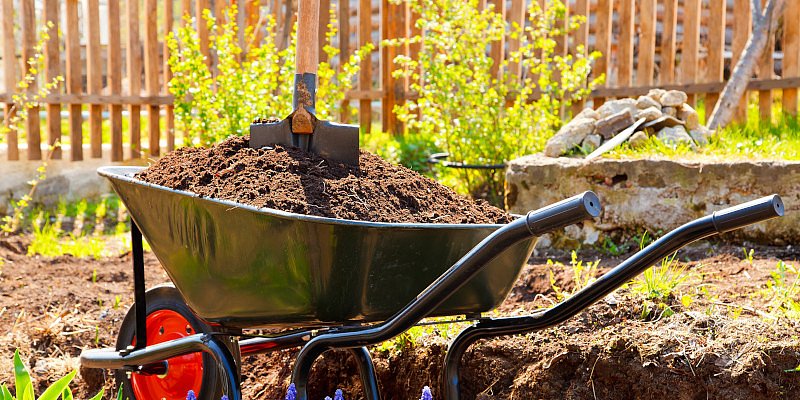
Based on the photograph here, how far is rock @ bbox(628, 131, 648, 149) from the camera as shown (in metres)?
4.18

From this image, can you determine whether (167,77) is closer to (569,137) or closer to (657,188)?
(569,137)

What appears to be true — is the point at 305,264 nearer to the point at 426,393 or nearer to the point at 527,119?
the point at 426,393

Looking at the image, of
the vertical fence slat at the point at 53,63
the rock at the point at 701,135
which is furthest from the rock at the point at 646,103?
the vertical fence slat at the point at 53,63

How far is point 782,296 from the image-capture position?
2.54m

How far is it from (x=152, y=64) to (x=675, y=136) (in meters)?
3.74

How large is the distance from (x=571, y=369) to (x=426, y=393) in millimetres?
901

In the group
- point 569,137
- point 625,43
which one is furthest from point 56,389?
point 625,43


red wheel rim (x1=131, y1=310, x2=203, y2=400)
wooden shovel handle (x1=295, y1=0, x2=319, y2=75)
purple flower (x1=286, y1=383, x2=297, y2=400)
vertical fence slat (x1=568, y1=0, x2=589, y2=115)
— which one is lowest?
red wheel rim (x1=131, y1=310, x2=203, y2=400)

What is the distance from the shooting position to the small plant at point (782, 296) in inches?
95.9

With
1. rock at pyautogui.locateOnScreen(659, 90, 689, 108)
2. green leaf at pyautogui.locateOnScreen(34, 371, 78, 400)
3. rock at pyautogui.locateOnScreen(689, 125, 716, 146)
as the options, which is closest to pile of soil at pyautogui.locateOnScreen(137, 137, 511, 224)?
green leaf at pyautogui.locateOnScreen(34, 371, 78, 400)

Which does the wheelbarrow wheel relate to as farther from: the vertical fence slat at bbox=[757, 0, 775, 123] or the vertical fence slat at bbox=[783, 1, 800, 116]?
the vertical fence slat at bbox=[783, 1, 800, 116]

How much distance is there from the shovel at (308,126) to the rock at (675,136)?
8.03 ft

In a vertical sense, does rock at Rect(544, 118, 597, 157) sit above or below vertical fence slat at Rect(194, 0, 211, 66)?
below

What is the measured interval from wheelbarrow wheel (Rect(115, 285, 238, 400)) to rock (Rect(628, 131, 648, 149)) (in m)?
2.54
